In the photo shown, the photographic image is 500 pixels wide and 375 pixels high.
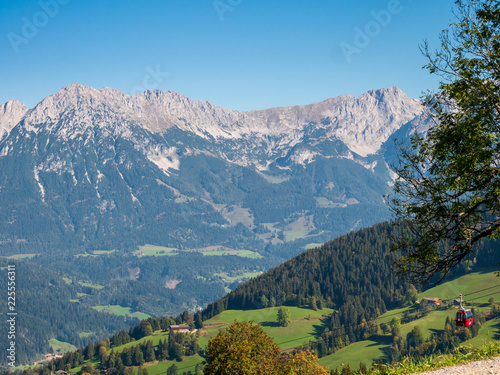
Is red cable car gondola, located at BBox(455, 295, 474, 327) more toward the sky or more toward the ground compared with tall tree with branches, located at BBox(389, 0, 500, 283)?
more toward the ground

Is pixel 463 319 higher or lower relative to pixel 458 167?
lower

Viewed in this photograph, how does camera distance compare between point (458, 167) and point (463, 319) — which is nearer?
point (458, 167)

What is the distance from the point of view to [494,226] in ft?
83.9

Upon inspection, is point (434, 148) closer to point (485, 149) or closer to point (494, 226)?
point (485, 149)

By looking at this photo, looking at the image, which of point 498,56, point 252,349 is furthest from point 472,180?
point 252,349

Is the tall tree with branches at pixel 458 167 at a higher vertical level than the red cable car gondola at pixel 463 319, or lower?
higher

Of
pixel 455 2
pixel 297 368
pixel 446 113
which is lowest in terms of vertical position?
pixel 297 368

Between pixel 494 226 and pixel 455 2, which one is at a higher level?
pixel 455 2

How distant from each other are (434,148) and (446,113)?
219cm

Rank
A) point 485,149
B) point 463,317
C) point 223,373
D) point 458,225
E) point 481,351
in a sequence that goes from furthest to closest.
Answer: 1. point 463,317
2. point 223,373
3. point 458,225
4. point 485,149
5. point 481,351

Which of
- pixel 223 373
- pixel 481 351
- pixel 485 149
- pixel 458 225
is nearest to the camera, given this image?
pixel 481 351

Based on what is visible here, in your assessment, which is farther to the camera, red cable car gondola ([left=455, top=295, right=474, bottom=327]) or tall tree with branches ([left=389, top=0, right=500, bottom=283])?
red cable car gondola ([left=455, top=295, right=474, bottom=327])

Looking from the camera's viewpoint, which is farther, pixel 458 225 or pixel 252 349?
pixel 252 349

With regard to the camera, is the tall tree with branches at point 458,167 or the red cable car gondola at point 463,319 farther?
the red cable car gondola at point 463,319
